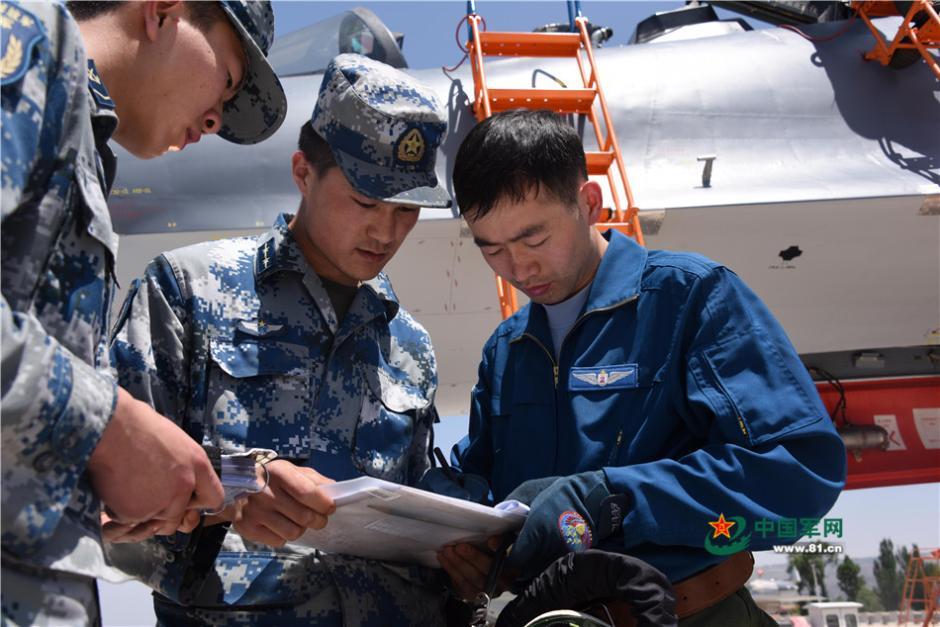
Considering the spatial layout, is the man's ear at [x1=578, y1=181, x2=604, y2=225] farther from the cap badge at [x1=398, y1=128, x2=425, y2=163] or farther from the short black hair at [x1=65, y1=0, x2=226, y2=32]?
the short black hair at [x1=65, y1=0, x2=226, y2=32]

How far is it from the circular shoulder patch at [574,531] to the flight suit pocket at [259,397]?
75 centimetres

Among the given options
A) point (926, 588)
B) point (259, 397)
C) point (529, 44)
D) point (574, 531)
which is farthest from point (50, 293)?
point (926, 588)

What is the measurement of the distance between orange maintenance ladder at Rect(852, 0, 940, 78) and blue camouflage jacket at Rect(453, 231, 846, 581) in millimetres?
5718

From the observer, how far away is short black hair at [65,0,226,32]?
5.16 feet

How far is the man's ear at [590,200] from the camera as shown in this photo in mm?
2555

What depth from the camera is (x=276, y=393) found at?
7.63 ft

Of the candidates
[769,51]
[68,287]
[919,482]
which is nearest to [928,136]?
[769,51]

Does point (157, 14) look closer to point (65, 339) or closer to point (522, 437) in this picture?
point (65, 339)

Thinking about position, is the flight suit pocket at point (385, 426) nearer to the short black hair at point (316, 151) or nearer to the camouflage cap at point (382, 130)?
the camouflage cap at point (382, 130)

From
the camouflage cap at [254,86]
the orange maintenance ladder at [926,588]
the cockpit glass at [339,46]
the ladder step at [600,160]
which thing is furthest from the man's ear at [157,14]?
the orange maintenance ladder at [926,588]

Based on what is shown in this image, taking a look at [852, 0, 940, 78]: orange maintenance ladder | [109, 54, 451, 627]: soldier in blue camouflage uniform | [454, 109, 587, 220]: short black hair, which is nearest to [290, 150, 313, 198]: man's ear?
[109, 54, 451, 627]: soldier in blue camouflage uniform

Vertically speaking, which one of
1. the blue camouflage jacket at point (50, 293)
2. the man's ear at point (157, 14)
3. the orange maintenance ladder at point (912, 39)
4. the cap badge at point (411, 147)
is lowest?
the orange maintenance ladder at point (912, 39)

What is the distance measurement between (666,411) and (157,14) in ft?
4.69

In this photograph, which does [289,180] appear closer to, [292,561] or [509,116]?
[509,116]
